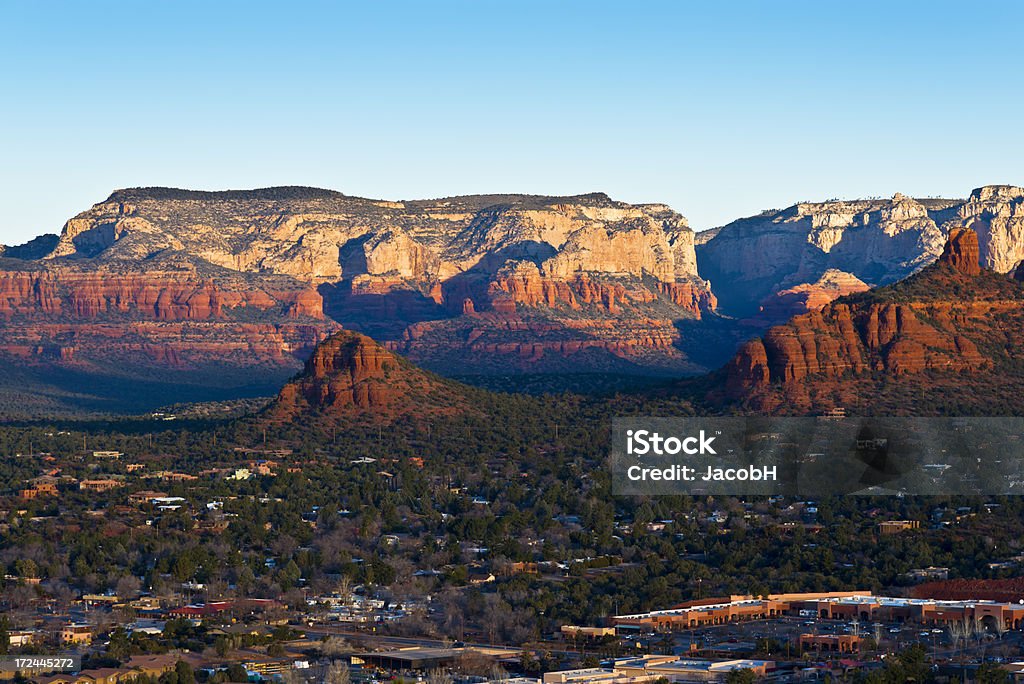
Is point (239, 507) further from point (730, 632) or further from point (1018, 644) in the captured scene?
point (1018, 644)

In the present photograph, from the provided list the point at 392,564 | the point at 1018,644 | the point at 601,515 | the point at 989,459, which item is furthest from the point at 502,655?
the point at 989,459

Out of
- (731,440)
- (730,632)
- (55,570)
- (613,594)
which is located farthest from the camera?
(731,440)

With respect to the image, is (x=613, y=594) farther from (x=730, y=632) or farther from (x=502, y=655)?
(x=502, y=655)

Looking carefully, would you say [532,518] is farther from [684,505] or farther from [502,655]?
[502,655]

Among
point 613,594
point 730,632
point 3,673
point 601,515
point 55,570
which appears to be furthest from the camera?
point 601,515

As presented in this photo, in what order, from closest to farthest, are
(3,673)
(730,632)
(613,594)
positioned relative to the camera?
1. (3,673)
2. (730,632)
3. (613,594)

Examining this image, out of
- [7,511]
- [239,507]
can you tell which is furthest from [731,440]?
[7,511]

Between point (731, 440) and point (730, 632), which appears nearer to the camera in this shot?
point (730, 632)

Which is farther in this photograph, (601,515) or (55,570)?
(601,515)

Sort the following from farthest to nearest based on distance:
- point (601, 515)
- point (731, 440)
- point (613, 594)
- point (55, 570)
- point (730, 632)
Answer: point (731, 440)
point (601, 515)
point (55, 570)
point (613, 594)
point (730, 632)
